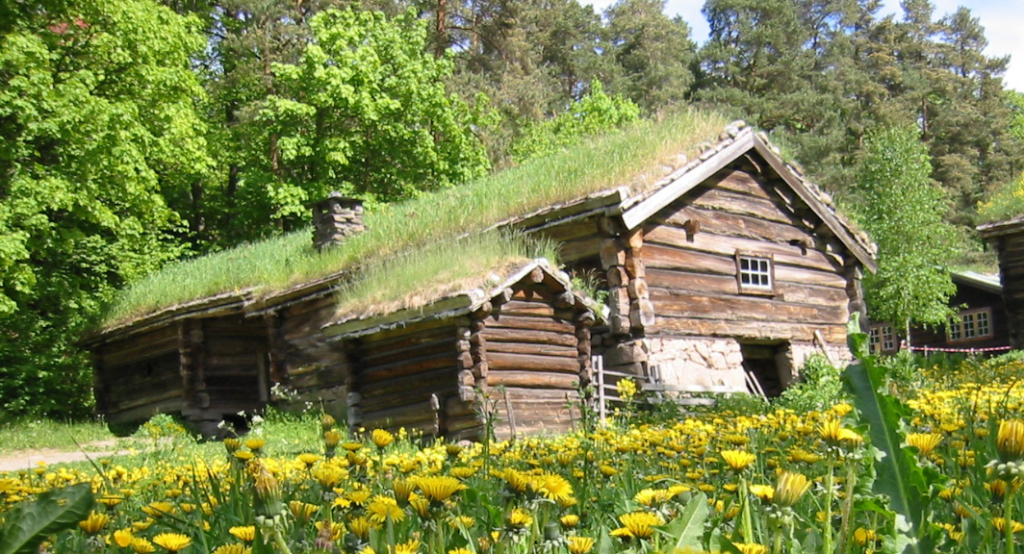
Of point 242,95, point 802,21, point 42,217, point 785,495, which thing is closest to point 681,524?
point 785,495

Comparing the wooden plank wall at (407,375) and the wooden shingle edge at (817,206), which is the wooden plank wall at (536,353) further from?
the wooden shingle edge at (817,206)

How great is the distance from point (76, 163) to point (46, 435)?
5320 mm

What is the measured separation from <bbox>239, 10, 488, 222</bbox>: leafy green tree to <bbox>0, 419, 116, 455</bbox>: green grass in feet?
31.6

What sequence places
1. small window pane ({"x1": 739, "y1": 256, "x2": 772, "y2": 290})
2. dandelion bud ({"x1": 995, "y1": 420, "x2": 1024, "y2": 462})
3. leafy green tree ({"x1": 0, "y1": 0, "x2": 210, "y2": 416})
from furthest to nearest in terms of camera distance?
small window pane ({"x1": 739, "y1": 256, "x2": 772, "y2": 290}) < leafy green tree ({"x1": 0, "y1": 0, "x2": 210, "y2": 416}) < dandelion bud ({"x1": 995, "y1": 420, "x2": 1024, "y2": 462})

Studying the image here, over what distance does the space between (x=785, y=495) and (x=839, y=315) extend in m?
18.9

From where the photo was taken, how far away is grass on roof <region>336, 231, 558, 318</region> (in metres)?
12.2

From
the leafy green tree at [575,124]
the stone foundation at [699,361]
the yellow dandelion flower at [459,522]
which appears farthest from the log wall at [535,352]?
the leafy green tree at [575,124]

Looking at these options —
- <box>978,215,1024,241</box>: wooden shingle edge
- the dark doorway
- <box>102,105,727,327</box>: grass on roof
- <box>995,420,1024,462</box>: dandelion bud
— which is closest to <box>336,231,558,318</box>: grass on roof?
<box>102,105,727,327</box>: grass on roof

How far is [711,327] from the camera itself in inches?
644

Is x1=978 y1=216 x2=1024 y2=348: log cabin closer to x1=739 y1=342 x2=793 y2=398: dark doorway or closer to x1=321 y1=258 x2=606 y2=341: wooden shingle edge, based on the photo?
x1=739 y1=342 x2=793 y2=398: dark doorway

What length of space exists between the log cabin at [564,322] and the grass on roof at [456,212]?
0.31 meters

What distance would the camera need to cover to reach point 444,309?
12.0 meters

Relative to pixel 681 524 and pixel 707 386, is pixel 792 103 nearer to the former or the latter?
pixel 707 386

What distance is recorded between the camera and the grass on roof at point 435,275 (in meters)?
12.2
